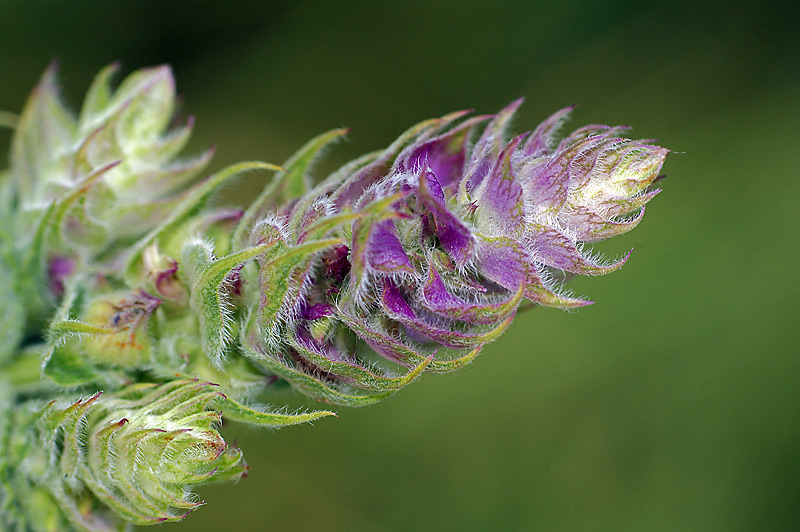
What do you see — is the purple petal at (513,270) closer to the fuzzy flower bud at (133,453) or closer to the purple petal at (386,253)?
the purple petal at (386,253)

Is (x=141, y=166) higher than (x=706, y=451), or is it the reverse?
(x=141, y=166)

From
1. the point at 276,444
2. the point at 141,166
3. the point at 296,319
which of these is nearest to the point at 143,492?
the point at 296,319

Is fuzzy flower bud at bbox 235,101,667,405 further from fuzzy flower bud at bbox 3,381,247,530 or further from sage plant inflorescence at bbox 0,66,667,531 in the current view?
fuzzy flower bud at bbox 3,381,247,530

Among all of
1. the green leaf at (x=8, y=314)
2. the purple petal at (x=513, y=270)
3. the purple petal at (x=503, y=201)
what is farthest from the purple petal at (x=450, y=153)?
the green leaf at (x=8, y=314)

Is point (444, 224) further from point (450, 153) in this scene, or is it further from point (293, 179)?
point (293, 179)

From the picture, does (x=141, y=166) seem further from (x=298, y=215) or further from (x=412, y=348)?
(x=412, y=348)

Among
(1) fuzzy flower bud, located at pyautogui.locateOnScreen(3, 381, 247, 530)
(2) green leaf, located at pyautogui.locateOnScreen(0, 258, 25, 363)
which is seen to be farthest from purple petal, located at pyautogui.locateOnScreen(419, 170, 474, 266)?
(2) green leaf, located at pyautogui.locateOnScreen(0, 258, 25, 363)

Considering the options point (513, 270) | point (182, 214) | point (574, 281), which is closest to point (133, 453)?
point (182, 214)
